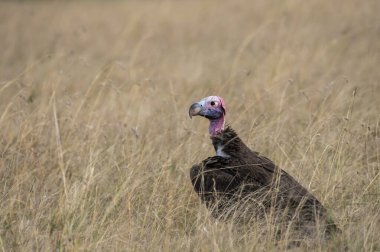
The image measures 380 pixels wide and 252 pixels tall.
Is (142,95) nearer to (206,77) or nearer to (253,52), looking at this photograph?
(206,77)

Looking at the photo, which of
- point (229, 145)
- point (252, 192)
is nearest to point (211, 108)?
point (229, 145)

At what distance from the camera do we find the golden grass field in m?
5.10

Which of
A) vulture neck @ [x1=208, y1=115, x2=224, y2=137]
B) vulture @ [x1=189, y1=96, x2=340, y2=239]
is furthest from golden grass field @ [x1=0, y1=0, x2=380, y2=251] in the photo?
vulture neck @ [x1=208, y1=115, x2=224, y2=137]

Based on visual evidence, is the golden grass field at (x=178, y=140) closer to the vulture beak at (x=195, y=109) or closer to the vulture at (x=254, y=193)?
the vulture at (x=254, y=193)

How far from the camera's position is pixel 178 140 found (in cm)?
710

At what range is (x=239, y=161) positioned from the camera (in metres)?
5.68

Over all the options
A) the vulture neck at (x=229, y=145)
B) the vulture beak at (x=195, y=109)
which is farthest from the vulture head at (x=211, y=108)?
the vulture neck at (x=229, y=145)

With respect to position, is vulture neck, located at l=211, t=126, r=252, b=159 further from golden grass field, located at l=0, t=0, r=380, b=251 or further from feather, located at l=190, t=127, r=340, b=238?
golden grass field, located at l=0, t=0, r=380, b=251

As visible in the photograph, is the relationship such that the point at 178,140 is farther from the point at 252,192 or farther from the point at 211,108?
the point at 252,192

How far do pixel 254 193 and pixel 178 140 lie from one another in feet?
6.59

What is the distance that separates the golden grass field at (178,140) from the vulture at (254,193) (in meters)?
0.13

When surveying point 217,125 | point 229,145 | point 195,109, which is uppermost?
point 195,109

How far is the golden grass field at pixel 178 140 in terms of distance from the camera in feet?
16.7

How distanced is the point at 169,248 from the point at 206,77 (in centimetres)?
612
